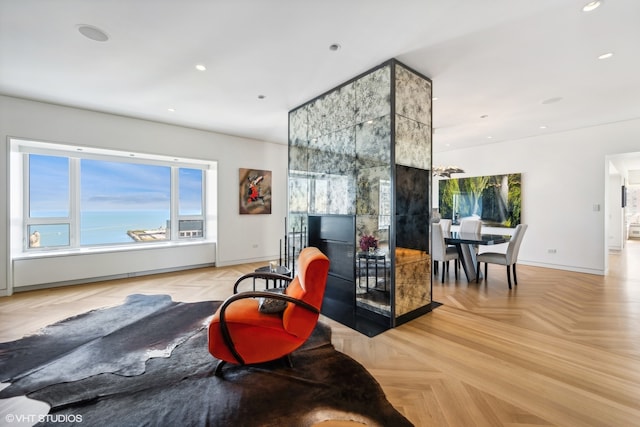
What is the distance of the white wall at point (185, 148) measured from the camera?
3.79 metres

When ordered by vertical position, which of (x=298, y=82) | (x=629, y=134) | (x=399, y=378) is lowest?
(x=399, y=378)

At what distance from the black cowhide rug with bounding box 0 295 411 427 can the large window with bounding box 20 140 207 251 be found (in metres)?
2.60

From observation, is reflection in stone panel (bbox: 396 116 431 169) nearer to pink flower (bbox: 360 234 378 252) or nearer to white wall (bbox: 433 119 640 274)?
pink flower (bbox: 360 234 378 252)

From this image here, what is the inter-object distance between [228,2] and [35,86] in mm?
3322

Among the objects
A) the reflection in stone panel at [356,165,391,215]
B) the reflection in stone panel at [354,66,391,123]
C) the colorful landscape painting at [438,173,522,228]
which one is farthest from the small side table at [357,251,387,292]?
the colorful landscape painting at [438,173,522,228]

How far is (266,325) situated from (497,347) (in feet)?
6.85

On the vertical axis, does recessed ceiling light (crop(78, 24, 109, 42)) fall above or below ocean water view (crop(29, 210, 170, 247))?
above

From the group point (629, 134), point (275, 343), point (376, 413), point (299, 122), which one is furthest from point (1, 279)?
point (629, 134)

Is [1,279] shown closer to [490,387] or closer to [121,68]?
[121,68]

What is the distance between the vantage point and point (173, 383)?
6.21 feet

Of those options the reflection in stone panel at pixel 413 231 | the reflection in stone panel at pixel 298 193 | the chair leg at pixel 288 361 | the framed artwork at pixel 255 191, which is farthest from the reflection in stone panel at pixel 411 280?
the framed artwork at pixel 255 191

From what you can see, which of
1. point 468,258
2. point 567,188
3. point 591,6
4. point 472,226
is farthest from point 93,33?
point 567,188

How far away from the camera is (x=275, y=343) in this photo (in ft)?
6.50

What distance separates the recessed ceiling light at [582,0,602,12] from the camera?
2051 millimetres
